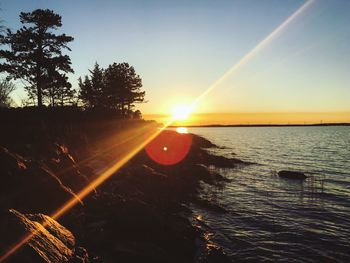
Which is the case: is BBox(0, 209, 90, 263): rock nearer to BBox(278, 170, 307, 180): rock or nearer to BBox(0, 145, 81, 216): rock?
BBox(0, 145, 81, 216): rock

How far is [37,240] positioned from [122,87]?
62325 millimetres

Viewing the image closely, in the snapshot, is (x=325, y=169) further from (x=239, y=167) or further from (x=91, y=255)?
(x=91, y=255)

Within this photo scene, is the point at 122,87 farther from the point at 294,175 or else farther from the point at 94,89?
the point at 294,175

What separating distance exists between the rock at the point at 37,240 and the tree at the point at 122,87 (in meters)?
59.9

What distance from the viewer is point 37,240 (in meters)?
8.32

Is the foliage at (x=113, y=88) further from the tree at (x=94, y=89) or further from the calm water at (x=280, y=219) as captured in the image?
the calm water at (x=280, y=219)

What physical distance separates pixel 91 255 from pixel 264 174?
34.8 meters

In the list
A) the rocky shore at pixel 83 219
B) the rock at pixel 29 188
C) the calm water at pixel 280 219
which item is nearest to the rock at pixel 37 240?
the rocky shore at pixel 83 219

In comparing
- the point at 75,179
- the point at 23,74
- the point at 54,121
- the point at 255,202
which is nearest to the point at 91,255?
the point at 75,179

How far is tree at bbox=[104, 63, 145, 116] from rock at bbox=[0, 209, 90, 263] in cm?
5992

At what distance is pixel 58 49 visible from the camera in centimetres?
3831

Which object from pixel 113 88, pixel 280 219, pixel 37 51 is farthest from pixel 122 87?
pixel 280 219


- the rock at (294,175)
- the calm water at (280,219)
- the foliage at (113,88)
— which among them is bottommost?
the calm water at (280,219)

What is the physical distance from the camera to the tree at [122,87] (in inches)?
2687
